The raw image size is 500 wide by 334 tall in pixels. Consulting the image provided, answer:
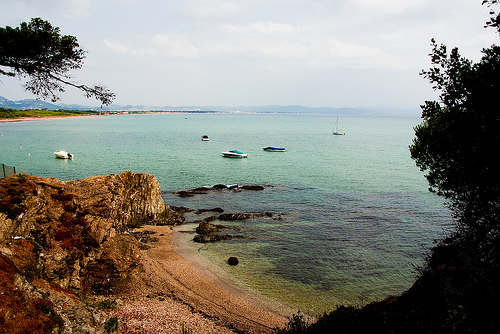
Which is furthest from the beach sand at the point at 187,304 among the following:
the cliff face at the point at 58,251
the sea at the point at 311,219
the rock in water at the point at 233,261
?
the rock in water at the point at 233,261

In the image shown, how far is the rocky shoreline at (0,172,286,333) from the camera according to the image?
10.1m

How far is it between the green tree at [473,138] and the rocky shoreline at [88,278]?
1041 centimetres

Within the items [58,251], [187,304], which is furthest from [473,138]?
[58,251]

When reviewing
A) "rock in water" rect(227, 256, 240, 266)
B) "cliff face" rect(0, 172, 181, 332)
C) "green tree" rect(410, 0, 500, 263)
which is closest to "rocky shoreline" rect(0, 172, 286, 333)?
"cliff face" rect(0, 172, 181, 332)

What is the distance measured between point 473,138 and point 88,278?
1933cm

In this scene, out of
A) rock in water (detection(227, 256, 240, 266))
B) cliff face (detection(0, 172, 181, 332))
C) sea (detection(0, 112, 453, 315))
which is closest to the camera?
cliff face (detection(0, 172, 181, 332))

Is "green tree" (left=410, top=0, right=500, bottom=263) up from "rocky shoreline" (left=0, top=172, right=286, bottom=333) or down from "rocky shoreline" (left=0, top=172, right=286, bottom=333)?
up

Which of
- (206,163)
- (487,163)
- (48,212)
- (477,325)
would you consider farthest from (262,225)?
(206,163)

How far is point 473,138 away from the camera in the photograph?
40.9 ft

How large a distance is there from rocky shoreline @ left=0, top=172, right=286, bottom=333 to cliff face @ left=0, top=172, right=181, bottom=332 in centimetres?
4

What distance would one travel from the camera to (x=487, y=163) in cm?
1178

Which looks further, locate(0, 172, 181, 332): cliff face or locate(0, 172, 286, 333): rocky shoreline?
locate(0, 172, 286, 333): rocky shoreline

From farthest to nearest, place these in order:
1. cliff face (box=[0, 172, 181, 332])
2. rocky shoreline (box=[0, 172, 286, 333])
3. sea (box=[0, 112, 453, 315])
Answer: sea (box=[0, 112, 453, 315]), rocky shoreline (box=[0, 172, 286, 333]), cliff face (box=[0, 172, 181, 332])

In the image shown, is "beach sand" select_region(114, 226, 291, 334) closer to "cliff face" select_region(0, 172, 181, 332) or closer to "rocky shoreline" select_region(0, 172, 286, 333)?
"rocky shoreline" select_region(0, 172, 286, 333)
